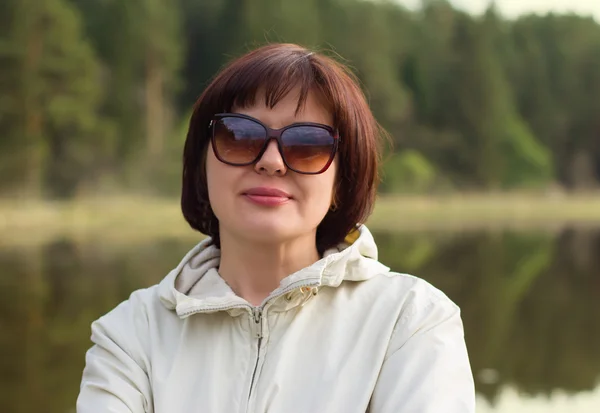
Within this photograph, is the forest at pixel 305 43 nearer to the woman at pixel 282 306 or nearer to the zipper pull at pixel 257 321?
the woman at pixel 282 306

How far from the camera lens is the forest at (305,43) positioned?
23000mm

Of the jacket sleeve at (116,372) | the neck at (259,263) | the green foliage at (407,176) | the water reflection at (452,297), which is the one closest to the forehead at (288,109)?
the neck at (259,263)

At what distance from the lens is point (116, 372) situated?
5.39 ft

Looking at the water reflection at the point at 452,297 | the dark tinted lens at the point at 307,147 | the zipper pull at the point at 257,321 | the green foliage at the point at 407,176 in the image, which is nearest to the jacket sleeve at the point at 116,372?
the zipper pull at the point at 257,321

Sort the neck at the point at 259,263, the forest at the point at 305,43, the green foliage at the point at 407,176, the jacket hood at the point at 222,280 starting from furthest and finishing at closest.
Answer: the green foliage at the point at 407,176 < the forest at the point at 305,43 < the neck at the point at 259,263 < the jacket hood at the point at 222,280

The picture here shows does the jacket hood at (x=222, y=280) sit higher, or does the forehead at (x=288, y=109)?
the forehead at (x=288, y=109)

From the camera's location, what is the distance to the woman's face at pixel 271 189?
65.7 inches

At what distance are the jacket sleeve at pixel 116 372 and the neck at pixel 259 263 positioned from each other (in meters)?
0.22

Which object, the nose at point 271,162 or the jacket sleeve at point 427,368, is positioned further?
the nose at point 271,162

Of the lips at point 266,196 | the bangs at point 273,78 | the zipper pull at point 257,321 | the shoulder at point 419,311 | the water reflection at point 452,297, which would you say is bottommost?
the water reflection at point 452,297

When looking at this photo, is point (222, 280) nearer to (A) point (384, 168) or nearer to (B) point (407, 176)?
(A) point (384, 168)

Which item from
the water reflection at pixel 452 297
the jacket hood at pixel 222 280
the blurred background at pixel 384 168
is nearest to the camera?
the jacket hood at pixel 222 280

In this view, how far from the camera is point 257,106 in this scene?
168 centimetres

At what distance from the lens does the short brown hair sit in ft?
5.43
